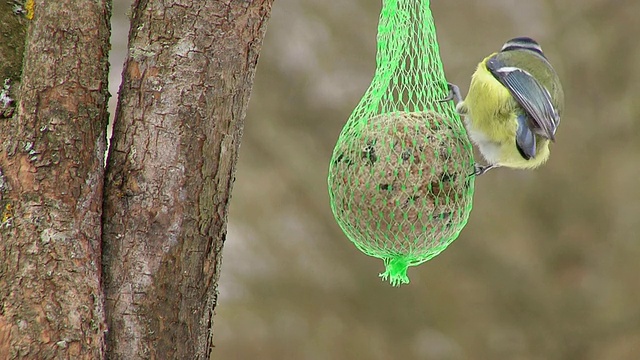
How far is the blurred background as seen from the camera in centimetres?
612

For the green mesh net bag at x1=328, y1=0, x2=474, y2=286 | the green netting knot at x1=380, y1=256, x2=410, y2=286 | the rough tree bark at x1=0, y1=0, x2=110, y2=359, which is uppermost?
the green mesh net bag at x1=328, y1=0, x2=474, y2=286

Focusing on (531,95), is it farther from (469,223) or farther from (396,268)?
(469,223)

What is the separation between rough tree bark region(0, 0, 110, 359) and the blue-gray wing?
6.68 feet

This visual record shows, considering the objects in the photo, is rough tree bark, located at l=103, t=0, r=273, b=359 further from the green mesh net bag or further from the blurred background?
the blurred background

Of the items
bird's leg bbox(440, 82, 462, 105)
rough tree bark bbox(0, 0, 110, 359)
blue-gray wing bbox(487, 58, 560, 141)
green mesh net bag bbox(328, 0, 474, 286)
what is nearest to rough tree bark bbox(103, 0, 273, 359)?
rough tree bark bbox(0, 0, 110, 359)

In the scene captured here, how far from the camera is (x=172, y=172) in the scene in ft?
7.37

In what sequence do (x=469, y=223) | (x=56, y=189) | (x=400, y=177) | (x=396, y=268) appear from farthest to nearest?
1. (x=469, y=223)
2. (x=396, y=268)
3. (x=400, y=177)
4. (x=56, y=189)

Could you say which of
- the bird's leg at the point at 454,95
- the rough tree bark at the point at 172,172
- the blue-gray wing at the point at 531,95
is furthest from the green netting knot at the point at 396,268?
the rough tree bark at the point at 172,172

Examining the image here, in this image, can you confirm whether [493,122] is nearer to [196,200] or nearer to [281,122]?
[196,200]

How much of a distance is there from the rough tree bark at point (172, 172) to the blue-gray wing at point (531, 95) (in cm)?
178

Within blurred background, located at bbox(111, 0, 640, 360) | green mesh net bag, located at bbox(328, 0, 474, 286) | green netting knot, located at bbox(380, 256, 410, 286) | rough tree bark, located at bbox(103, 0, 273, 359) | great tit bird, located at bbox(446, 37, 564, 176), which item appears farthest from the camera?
blurred background, located at bbox(111, 0, 640, 360)

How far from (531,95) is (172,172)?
2.08 meters

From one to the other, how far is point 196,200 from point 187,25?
437mm

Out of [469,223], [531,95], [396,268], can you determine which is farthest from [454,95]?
[469,223]
